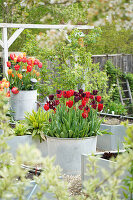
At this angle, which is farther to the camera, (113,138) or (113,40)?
(113,40)

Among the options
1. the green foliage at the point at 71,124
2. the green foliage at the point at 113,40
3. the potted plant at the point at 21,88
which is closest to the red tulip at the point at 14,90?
the potted plant at the point at 21,88

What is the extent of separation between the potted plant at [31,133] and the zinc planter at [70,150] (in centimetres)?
58

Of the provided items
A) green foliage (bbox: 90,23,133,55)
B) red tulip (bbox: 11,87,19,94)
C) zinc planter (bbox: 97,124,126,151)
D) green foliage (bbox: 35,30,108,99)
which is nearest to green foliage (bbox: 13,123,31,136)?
red tulip (bbox: 11,87,19,94)

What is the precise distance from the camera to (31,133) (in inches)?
172

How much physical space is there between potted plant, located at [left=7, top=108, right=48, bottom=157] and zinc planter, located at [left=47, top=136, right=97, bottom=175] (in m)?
0.58

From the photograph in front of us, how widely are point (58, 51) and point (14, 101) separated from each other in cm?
274

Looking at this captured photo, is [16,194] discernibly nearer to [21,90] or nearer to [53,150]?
[53,150]

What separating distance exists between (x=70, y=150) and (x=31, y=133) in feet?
2.88

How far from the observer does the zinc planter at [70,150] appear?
369cm

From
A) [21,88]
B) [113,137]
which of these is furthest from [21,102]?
[113,137]

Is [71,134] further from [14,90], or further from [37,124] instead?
[14,90]

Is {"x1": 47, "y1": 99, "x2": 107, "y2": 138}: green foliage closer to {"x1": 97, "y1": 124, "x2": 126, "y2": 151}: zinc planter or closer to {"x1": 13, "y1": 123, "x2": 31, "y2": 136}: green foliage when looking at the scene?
{"x1": 13, "y1": 123, "x2": 31, "y2": 136}: green foliage

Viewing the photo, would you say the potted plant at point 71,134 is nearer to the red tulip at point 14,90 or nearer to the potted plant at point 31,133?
the potted plant at point 31,133

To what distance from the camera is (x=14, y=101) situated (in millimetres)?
5254
